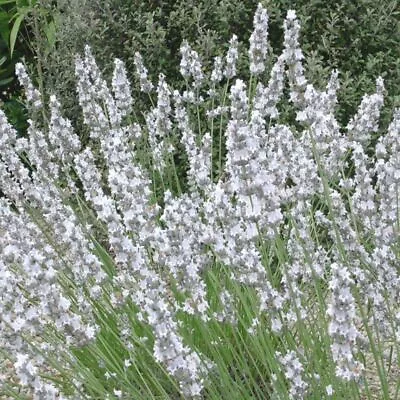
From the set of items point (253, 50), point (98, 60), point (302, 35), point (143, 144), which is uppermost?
point (98, 60)

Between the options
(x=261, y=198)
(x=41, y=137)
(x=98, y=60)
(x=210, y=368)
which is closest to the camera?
(x=261, y=198)

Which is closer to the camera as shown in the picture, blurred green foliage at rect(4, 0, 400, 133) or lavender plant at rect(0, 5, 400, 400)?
lavender plant at rect(0, 5, 400, 400)

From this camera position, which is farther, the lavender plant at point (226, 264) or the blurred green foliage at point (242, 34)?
the blurred green foliage at point (242, 34)

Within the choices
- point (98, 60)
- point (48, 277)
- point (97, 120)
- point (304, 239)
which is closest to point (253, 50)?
point (304, 239)

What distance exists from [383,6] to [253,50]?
1969 mm

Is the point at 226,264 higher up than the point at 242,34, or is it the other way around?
the point at 242,34

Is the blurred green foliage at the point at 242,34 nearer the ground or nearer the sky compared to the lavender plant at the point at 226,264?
nearer the sky

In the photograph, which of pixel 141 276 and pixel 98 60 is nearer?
pixel 141 276

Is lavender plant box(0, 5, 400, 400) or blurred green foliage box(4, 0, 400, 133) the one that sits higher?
blurred green foliage box(4, 0, 400, 133)

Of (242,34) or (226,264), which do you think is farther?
(242,34)

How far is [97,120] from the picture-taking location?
346cm

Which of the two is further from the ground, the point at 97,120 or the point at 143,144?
the point at 143,144

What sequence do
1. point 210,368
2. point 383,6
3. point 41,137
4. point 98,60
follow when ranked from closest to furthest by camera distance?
point 210,368, point 41,137, point 383,6, point 98,60

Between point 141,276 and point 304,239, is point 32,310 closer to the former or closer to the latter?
point 141,276
